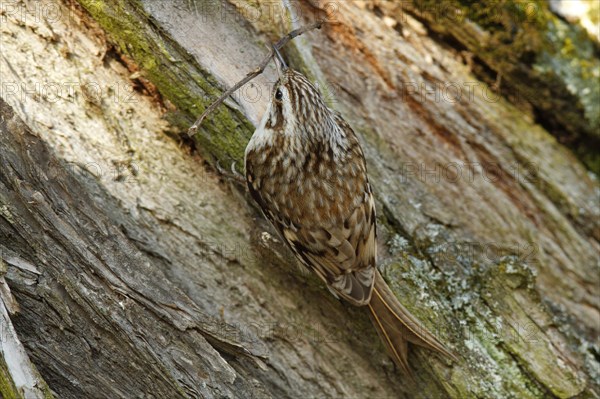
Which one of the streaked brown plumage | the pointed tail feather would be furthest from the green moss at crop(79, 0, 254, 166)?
the pointed tail feather

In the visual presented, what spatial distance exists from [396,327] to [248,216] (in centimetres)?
86

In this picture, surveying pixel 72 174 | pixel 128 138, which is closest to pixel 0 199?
pixel 72 174

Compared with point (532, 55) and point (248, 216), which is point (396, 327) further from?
point (532, 55)

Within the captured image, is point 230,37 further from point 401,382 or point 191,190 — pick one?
point 401,382

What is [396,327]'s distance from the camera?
9.68 feet

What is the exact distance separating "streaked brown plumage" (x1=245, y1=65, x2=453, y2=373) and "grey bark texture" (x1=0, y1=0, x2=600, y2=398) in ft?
0.38

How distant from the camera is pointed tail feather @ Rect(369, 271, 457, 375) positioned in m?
2.93

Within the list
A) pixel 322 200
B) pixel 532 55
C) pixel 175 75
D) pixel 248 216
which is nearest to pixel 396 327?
pixel 322 200

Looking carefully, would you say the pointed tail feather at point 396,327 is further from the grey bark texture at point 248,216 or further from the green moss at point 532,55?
the green moss at point 532,55

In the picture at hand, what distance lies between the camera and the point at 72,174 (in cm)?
284

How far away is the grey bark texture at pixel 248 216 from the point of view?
2.49 m

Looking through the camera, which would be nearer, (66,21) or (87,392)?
(87,392)

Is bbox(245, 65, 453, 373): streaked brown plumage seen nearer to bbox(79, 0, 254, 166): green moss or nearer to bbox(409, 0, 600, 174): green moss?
bbox(79, 0, 254, 166): green moss

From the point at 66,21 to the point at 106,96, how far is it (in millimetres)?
373
